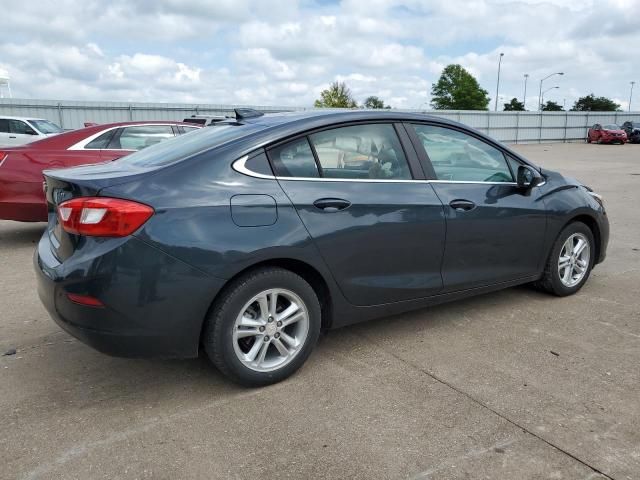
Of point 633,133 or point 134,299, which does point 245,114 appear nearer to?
point 134,299

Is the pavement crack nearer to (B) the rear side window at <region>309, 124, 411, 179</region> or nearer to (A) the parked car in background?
(B) the rear side window at <region>309, 124, 411, 179</region>

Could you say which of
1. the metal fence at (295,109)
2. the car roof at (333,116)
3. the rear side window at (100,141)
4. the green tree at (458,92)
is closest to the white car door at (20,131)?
the metal fence at (295,109)

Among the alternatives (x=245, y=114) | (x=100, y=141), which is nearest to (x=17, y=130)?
(x=100, y=141)

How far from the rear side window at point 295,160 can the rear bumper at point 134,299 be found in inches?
30.3

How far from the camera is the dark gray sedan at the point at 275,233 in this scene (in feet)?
9.23

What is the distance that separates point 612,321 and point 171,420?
327 cm

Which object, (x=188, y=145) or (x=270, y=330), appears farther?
(x=188, y=145)

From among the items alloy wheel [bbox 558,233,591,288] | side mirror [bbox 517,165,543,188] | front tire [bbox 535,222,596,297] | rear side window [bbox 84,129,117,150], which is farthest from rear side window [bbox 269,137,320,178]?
rear side window [bbox 84,129,117,150]

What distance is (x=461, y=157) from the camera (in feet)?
13.4

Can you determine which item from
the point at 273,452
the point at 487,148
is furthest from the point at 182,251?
the point at 487,148

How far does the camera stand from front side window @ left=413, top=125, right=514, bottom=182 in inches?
153

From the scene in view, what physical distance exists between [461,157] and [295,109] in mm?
24231

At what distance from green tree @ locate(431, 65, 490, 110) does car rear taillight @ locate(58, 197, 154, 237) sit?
290 ft

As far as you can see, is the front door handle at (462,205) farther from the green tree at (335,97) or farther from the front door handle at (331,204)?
the green tree at (335,97)
